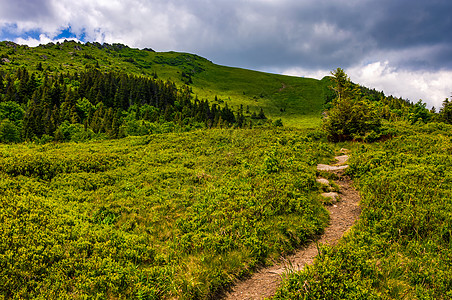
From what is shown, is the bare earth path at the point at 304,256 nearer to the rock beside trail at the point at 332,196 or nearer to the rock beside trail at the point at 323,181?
the rock beside trail at the point at 332,196

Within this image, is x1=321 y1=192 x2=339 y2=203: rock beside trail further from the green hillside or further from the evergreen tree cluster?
the green hillside

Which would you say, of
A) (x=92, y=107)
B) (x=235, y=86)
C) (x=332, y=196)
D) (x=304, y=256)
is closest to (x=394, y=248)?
(x=304, y=256)

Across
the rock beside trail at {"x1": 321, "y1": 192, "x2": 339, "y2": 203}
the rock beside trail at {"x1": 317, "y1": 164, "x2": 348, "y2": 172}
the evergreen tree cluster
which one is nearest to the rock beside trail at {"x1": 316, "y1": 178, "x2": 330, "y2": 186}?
the rock beside trail at {"x1": 321, "y1": 192, "x2": 339, "y2": 203}

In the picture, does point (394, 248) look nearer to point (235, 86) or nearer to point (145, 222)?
point (145, 222)

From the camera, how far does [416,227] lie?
275 inches

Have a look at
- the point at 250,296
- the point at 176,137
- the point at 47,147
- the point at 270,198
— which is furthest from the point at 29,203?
the point at 176,137

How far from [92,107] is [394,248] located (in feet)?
377

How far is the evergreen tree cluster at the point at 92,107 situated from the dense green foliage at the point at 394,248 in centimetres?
5865

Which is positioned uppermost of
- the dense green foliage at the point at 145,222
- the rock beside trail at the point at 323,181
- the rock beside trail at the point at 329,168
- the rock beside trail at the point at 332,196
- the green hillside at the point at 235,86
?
the green hillside at the point at 235,86

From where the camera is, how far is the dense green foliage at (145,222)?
233 inches

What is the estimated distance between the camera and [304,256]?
7.02 m

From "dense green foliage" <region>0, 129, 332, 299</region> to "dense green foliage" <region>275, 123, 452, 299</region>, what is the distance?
1839 mm

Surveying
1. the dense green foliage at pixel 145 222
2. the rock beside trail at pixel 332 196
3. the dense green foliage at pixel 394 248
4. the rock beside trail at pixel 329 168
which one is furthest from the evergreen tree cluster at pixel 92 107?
the dense green foliage at pixel 394 248

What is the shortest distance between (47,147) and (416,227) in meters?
28.3
